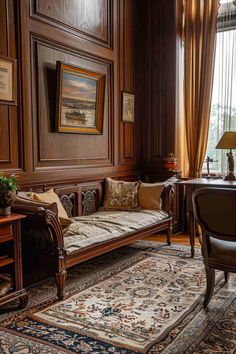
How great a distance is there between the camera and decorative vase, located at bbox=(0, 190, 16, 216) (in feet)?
8.23

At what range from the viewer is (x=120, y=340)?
2115mm

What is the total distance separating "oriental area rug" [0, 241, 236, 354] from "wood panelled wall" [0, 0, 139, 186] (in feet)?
3.74

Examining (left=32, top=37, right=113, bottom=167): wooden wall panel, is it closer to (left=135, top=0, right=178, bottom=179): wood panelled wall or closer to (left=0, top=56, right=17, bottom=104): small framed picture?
(left=0, top=56, right=17, bottom=104): small framed picture

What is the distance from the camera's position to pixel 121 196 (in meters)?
4.28

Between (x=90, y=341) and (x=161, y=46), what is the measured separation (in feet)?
13.4

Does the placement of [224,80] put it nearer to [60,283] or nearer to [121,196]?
[121,196]

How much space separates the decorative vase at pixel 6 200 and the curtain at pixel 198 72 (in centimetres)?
299

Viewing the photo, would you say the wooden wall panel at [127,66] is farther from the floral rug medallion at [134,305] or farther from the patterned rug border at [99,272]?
the floral rug medallion at [134,305]

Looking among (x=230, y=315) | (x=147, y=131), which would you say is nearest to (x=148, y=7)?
(x=147, y=131)

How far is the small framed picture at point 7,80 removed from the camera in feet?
10.2

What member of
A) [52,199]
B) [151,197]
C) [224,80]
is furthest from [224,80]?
[52,199]

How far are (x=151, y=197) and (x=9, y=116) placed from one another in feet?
6.07

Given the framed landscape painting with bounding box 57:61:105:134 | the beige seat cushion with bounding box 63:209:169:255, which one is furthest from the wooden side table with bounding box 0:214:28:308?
the framed landscape painting with bounding box 57:61:105:134

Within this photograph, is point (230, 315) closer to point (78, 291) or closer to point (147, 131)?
point (78, 291)
